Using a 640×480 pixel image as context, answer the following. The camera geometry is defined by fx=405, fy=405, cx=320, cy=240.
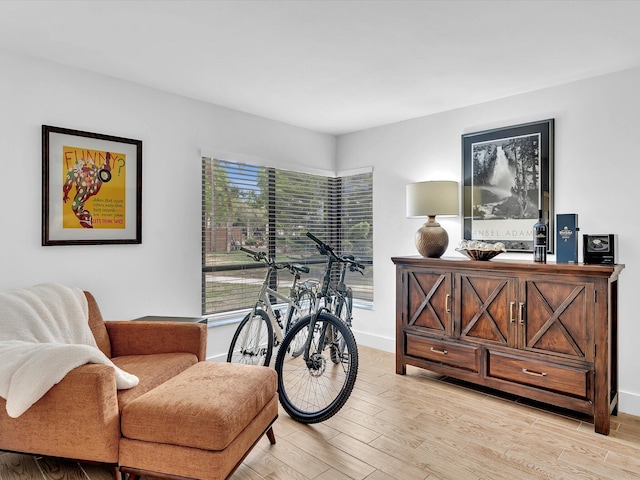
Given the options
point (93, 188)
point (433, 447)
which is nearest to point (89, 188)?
point (93, 188)

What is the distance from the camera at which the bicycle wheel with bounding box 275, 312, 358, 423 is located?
252 centimetres

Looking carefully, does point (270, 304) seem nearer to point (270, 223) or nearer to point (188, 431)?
point (270, 223)

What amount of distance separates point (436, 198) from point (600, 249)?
1276mm

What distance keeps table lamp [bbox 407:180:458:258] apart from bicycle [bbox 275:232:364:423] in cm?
87

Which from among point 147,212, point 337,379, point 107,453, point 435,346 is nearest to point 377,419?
point 337,379

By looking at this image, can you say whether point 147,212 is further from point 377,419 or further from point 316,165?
point 377,419

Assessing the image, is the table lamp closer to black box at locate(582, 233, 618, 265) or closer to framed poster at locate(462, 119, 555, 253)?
framed poster at locate(462, 119, 555, 253)

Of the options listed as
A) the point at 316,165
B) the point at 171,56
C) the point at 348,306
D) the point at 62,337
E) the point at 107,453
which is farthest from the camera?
the point at 316,165

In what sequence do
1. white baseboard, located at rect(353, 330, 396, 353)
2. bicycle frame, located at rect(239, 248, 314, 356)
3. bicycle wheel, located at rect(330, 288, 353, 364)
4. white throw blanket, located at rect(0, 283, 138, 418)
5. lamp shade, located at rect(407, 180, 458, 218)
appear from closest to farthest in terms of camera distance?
white throw blanket, located at rect(0, 283, 138, 418) < bicycle wheel, located at rect(330, 288, 353, 364) < bicycle frame, located at rect(239, 248, 314, 356) < lamp shade, located at rect(407, 180, 458, 218) < white baseboard, located at rect(353, 330, 396, 353)

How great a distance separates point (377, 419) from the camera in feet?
8.98

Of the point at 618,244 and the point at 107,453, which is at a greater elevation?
the point at 618,244

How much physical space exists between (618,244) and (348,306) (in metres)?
2.19

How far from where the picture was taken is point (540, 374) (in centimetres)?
281

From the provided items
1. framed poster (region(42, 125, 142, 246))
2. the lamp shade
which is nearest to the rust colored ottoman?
framed poster (region(42, 125, 142, 246))
